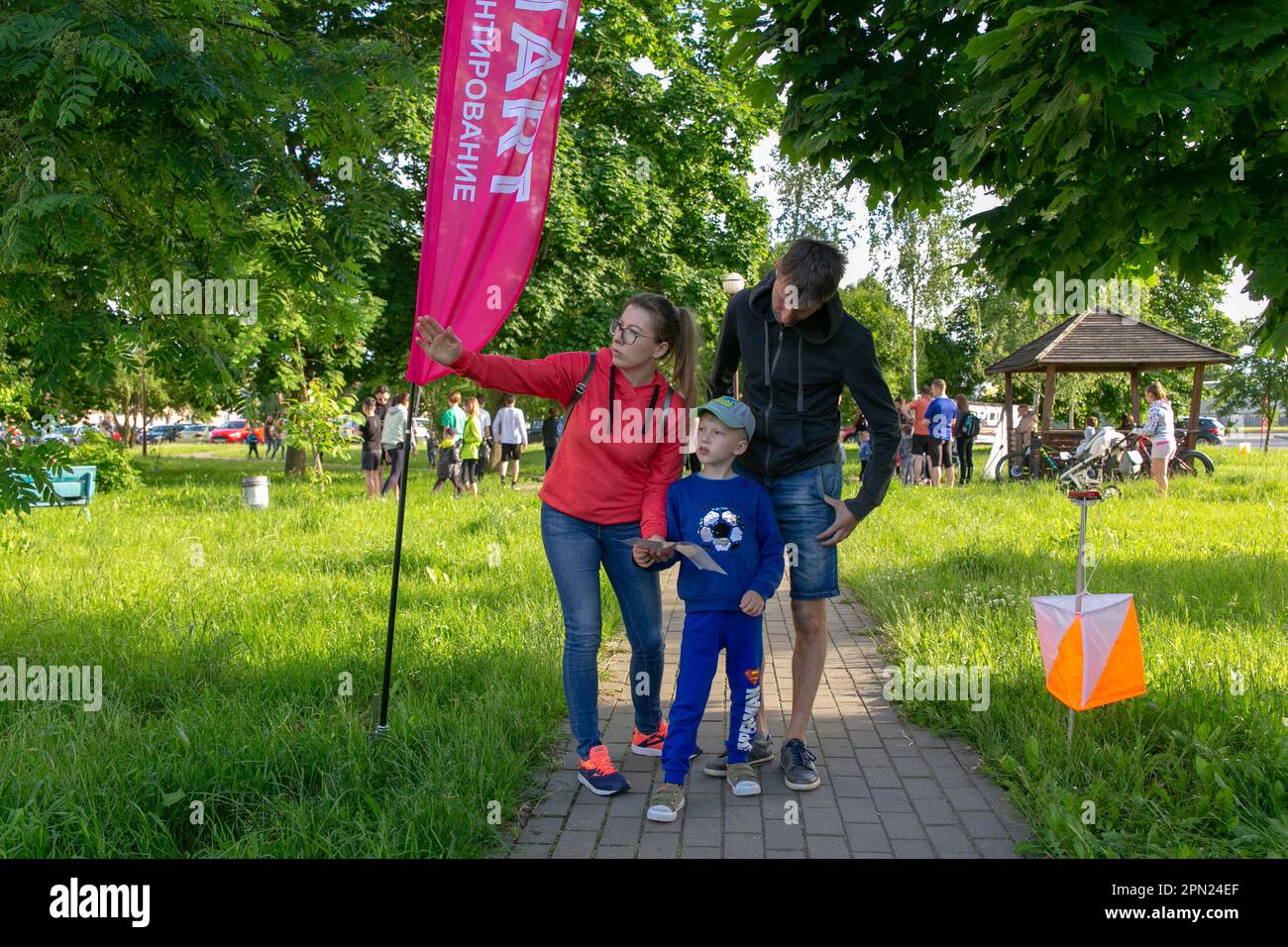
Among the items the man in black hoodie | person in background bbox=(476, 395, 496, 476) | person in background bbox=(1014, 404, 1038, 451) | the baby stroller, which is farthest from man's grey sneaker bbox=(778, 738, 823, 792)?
person in background bbox=(1014, 404, 1038, 451)

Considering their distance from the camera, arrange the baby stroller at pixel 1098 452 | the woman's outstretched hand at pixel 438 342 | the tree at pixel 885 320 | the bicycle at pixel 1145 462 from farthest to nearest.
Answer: the tree at pixel 885 320
the bicycle at pixel 1145 462
the baby stroller at pixel 1098 452
the woman's outstretched hand at pixel 438 342

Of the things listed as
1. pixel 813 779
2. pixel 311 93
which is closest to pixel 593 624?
pixel 813 779

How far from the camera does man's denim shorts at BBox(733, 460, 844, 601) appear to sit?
408 centimetres

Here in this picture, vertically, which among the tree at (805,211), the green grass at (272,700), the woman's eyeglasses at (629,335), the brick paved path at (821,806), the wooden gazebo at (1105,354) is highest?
the tree at (805,211)

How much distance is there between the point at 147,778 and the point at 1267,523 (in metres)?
11.5

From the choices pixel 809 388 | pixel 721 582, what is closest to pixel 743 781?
pixel 721 582

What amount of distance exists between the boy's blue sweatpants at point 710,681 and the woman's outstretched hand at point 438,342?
1.36m

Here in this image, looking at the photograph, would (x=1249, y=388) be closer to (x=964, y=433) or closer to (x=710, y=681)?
(x=964, y=433)

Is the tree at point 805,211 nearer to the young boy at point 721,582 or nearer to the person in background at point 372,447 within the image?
the person in background at point 372,447

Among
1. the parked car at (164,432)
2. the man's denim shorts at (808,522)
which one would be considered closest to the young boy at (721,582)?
the man's denim shorts at (808,522)

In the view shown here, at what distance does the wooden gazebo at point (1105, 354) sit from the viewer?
68.9 ft

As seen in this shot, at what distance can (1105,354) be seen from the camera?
69.3 ft

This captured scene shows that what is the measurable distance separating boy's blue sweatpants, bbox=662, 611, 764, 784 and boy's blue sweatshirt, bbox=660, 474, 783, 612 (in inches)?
3.4

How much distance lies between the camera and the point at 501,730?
172 inches
